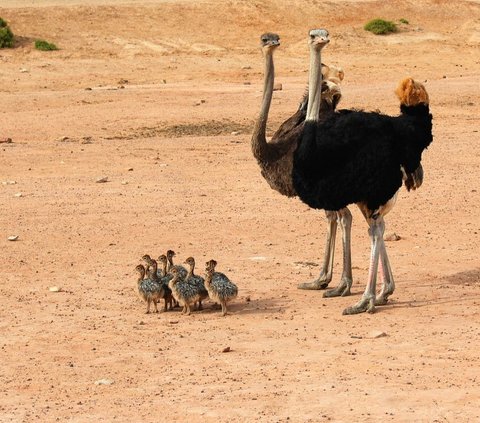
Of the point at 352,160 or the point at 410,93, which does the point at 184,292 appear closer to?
the point at 352,160

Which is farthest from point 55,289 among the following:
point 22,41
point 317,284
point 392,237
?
point 22,41

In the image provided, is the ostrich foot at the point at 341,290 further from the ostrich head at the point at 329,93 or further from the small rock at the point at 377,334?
the ostrich head at the point at 329,93

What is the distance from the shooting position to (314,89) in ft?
32.4

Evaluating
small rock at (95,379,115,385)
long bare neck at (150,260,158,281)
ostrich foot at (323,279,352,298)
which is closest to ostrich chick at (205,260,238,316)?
long bare neck at (150,260,158,281)

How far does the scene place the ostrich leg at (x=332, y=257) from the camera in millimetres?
10383

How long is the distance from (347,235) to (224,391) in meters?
2.73

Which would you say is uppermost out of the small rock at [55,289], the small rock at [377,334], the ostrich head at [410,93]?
the ostrich head at [410,93]

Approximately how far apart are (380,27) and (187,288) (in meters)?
19.7

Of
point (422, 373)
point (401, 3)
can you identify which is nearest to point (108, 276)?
point (422, 373)

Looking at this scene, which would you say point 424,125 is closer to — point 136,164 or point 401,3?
point 136,164

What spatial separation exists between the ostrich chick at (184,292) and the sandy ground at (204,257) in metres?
0.12

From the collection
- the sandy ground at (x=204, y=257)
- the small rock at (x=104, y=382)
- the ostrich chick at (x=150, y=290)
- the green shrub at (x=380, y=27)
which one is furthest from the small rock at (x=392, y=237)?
the green shrub at (x=380, y=27)

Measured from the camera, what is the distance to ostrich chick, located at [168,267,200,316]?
9.78 m

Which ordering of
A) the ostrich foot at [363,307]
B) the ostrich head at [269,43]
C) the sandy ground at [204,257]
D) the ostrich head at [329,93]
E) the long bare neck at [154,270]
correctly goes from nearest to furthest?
the sandy ground at [204,257] < the ostrich foot at [363,307] < the long bare neck at [154,270] < the ostrich head at [329,93] < the ostrich head at [269,43]
